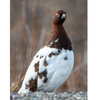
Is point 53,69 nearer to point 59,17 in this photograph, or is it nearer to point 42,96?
point 42,96

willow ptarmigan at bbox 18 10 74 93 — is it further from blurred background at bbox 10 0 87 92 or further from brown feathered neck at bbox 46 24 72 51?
blurred background at bbox 10 0 87 92

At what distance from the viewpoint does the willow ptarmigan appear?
146cm

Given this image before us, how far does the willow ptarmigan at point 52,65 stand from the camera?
146cm

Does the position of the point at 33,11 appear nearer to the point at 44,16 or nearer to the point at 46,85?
the point at 44,16

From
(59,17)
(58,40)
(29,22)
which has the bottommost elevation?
(58,40)

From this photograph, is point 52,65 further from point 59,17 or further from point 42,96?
point 59,17

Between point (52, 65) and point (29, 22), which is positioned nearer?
point (52, 65)

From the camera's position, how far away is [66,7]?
6.77 ft

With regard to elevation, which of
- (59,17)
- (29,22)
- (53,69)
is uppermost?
(29,22)

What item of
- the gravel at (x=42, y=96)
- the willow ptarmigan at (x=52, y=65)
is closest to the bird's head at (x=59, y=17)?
the willow ptarmigan at (x=52, y=65)

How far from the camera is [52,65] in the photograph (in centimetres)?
146

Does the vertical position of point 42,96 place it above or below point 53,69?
below

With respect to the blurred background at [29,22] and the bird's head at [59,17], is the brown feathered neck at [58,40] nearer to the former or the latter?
the bird's head at [59,17]

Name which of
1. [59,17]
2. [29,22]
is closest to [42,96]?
[59,17]
